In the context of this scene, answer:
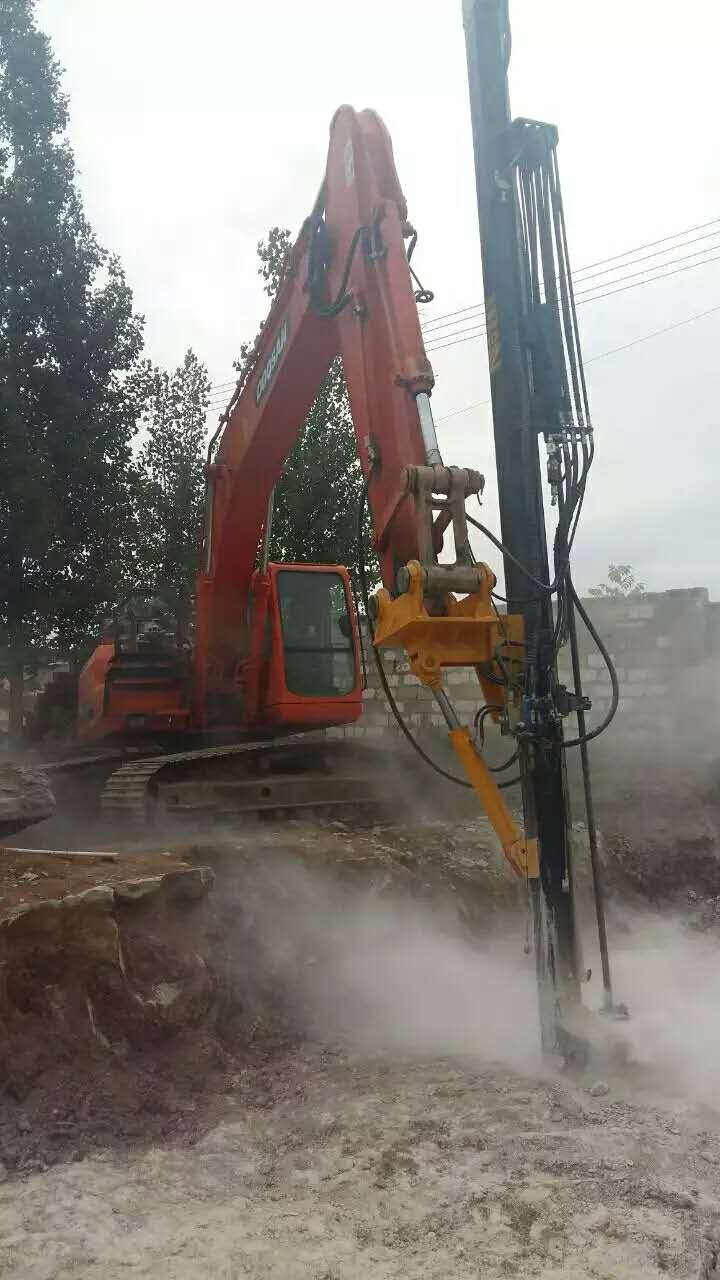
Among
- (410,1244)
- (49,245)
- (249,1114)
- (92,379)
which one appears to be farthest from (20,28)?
(410,1244)

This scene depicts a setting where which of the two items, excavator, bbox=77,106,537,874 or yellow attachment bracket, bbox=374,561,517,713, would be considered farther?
excavator, bbox=77,106,537,874

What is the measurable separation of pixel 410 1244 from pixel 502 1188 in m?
0.41

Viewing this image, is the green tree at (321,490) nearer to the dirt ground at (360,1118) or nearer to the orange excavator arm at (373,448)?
the orange excavator arm at (373,448)

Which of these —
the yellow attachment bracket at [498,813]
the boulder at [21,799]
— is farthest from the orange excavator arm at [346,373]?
the boulder at [21,799]

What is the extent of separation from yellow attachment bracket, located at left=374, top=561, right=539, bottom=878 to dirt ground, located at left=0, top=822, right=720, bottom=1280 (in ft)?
3.18

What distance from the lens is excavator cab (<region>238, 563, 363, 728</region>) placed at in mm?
7496

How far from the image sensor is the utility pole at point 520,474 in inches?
161

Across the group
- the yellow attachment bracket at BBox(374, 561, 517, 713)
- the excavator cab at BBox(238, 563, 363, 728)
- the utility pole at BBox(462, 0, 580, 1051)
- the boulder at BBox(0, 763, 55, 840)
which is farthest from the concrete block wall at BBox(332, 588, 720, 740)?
the yellow attachment bracket at BBox(374, 561, 517, 713)

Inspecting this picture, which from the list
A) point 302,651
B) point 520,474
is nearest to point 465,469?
point 520,474

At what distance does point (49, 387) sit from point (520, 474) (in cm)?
964

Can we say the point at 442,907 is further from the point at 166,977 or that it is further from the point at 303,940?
the point at 166,977

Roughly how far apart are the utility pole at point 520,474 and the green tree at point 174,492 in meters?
10.5

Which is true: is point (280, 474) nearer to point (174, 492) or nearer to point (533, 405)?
point (533, 405)

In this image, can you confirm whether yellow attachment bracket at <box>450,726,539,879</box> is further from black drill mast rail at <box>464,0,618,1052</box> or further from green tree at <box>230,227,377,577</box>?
green tree at <box>230,227,377,577</box>
